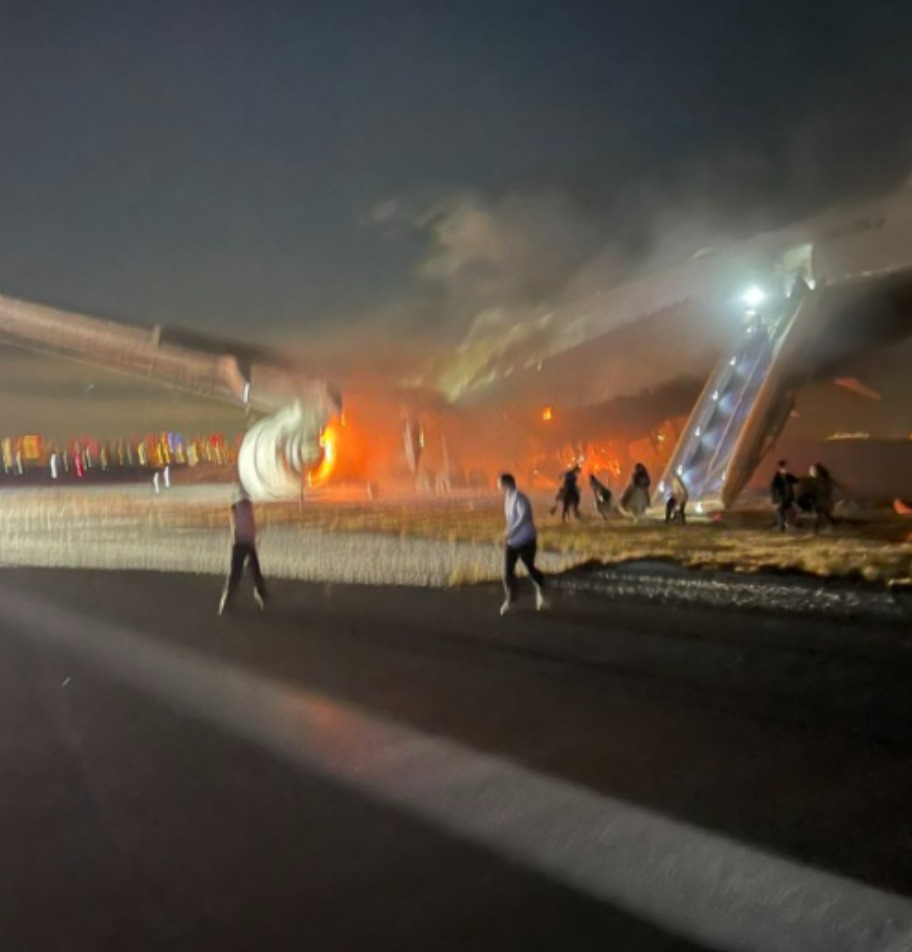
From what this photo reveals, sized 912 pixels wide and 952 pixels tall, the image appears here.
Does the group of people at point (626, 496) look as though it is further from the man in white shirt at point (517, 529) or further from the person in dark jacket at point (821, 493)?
the person in dark jacket at point (821, 493)

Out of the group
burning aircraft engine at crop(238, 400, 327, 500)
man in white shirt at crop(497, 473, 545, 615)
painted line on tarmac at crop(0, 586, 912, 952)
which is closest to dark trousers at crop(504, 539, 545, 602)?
man in white shirt at crop(497, 473, 545, 615)

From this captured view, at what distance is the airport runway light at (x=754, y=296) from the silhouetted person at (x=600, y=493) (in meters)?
0.67

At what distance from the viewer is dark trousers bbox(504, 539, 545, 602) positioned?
8.90 feet

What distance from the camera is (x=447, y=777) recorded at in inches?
92.7

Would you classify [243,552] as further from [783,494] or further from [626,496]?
[783,494]

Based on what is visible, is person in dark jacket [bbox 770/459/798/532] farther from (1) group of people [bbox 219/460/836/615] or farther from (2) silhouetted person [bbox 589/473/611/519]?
(2) silhouetted person [bbox 589/473/611/519]

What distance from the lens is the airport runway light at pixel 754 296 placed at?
2613 mm

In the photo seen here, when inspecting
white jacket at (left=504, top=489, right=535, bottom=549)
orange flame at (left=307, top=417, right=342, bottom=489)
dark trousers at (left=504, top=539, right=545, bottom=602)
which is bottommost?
dark trousers at (left=504, top=539, right=545, bottom=602)

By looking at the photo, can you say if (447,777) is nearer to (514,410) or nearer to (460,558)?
(460,558)

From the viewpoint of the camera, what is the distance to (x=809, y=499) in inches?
105

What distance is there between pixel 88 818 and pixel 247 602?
838 millimetres

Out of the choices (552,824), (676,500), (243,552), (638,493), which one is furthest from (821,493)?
(243,552)

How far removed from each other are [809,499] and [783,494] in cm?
7

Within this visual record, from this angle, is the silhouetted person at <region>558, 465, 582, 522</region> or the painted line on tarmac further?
the silhouetted person at <region>558, 465, 582, 522</region>
